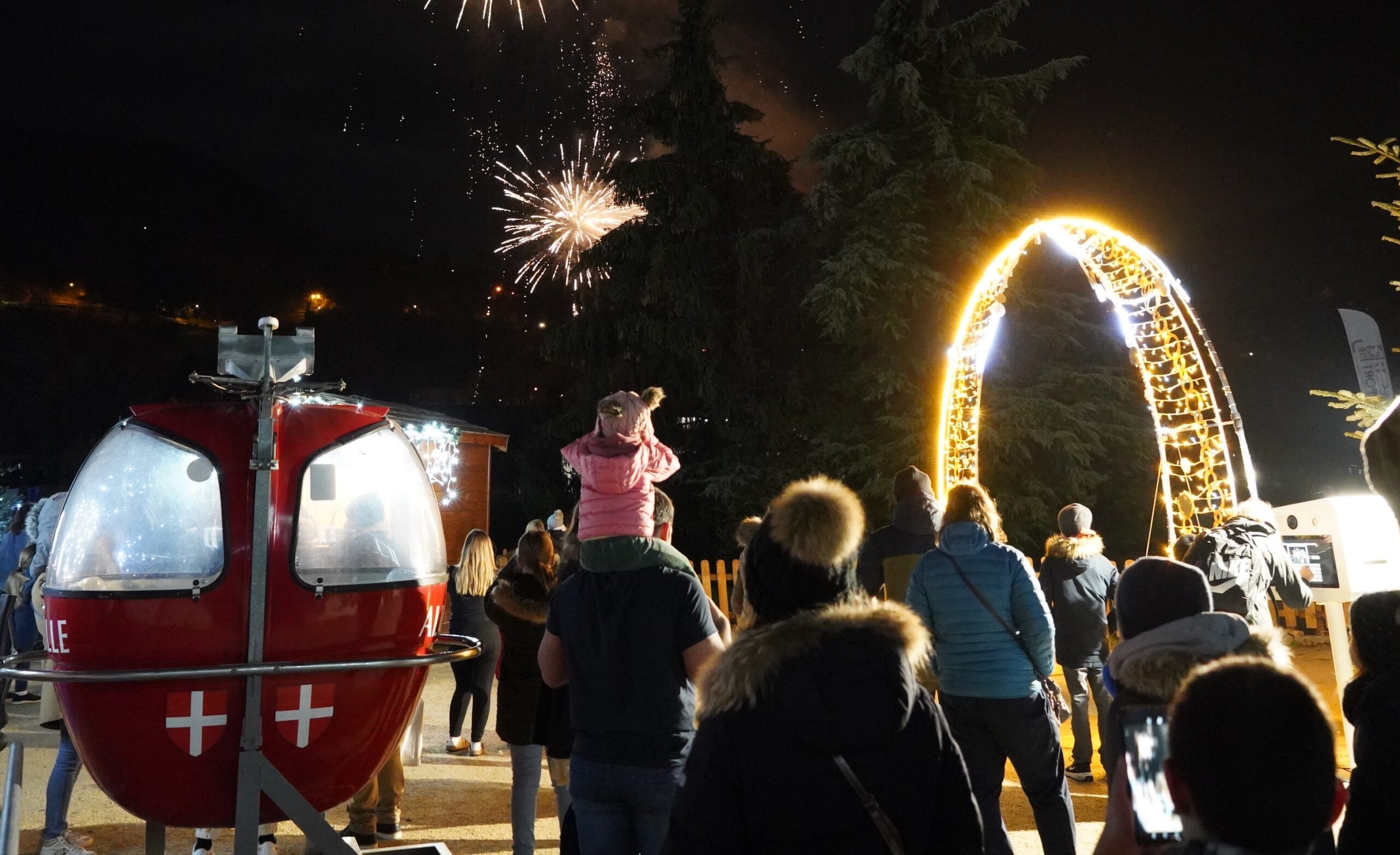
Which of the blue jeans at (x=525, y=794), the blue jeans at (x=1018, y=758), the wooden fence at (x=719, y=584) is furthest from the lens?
the wooden fence at (x=719, y=584)

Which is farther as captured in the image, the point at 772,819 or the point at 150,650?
the point at 150,650

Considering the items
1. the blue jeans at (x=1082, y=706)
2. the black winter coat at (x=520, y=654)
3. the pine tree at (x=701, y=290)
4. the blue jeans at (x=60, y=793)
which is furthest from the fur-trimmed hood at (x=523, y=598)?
the pine tree at (x=701, y=290)

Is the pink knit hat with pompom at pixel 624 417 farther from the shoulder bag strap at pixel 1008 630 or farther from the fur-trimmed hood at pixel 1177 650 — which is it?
the fur-trimmed hood at pixel 1177 650

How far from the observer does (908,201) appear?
699 inches

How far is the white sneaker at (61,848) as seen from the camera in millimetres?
5301

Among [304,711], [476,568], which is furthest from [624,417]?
[476,568]

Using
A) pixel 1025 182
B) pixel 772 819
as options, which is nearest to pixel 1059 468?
pixel 1025 182

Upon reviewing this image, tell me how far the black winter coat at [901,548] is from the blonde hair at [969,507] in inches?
40.8

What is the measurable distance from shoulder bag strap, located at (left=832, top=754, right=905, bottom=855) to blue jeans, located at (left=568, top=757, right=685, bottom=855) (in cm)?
148

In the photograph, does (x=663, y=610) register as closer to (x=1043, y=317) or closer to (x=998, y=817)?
(x=998, y=817)

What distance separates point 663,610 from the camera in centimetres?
325

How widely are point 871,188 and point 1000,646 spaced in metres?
15.4

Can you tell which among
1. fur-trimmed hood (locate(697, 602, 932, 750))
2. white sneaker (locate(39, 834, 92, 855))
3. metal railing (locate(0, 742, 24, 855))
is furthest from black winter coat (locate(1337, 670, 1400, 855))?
white sneaker (locate(39, 834, 92, 855))

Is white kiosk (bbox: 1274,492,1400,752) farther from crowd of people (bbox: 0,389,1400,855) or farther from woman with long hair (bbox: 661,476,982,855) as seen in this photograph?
woman with long hair (bbox: 661,476,982,855)
